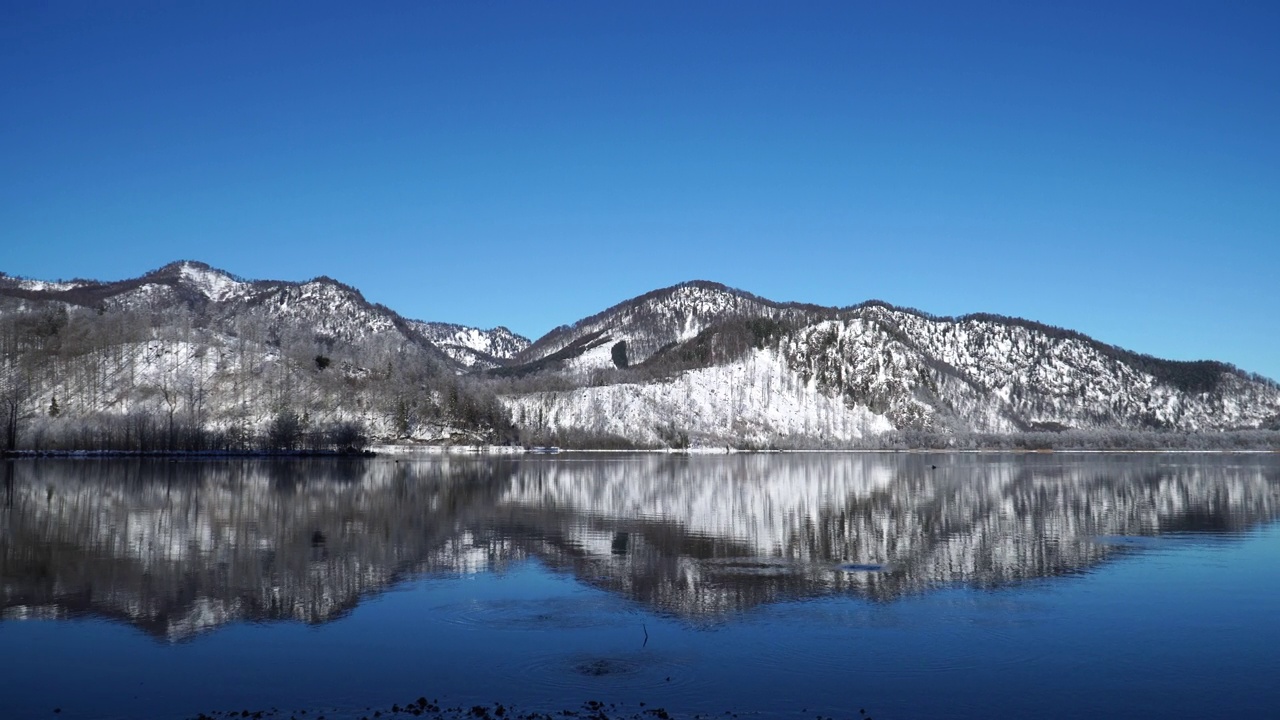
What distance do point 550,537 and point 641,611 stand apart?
51.5ft

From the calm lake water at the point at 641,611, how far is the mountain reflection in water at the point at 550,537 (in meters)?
0.21

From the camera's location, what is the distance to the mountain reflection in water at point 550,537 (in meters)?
26.2

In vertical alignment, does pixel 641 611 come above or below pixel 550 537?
below

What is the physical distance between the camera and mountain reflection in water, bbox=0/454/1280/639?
86.1 feet

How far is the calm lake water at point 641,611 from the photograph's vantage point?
1705 cm

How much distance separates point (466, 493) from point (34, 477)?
39428 mm

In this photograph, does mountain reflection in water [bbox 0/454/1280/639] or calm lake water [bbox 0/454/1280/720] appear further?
mountain reflection in water [bbox 0/454/1280/639]

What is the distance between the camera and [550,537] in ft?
130

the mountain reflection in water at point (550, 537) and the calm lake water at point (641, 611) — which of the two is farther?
the mountain reflection in water at point (550, 537)

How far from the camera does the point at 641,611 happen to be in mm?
24406

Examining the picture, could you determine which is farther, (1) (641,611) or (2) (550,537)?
(2) (550,537)

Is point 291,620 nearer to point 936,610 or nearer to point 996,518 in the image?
point 936,610

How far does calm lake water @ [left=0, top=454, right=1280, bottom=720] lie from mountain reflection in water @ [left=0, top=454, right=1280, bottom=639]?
0.21 metres

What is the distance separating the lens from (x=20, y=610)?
23266 mm
